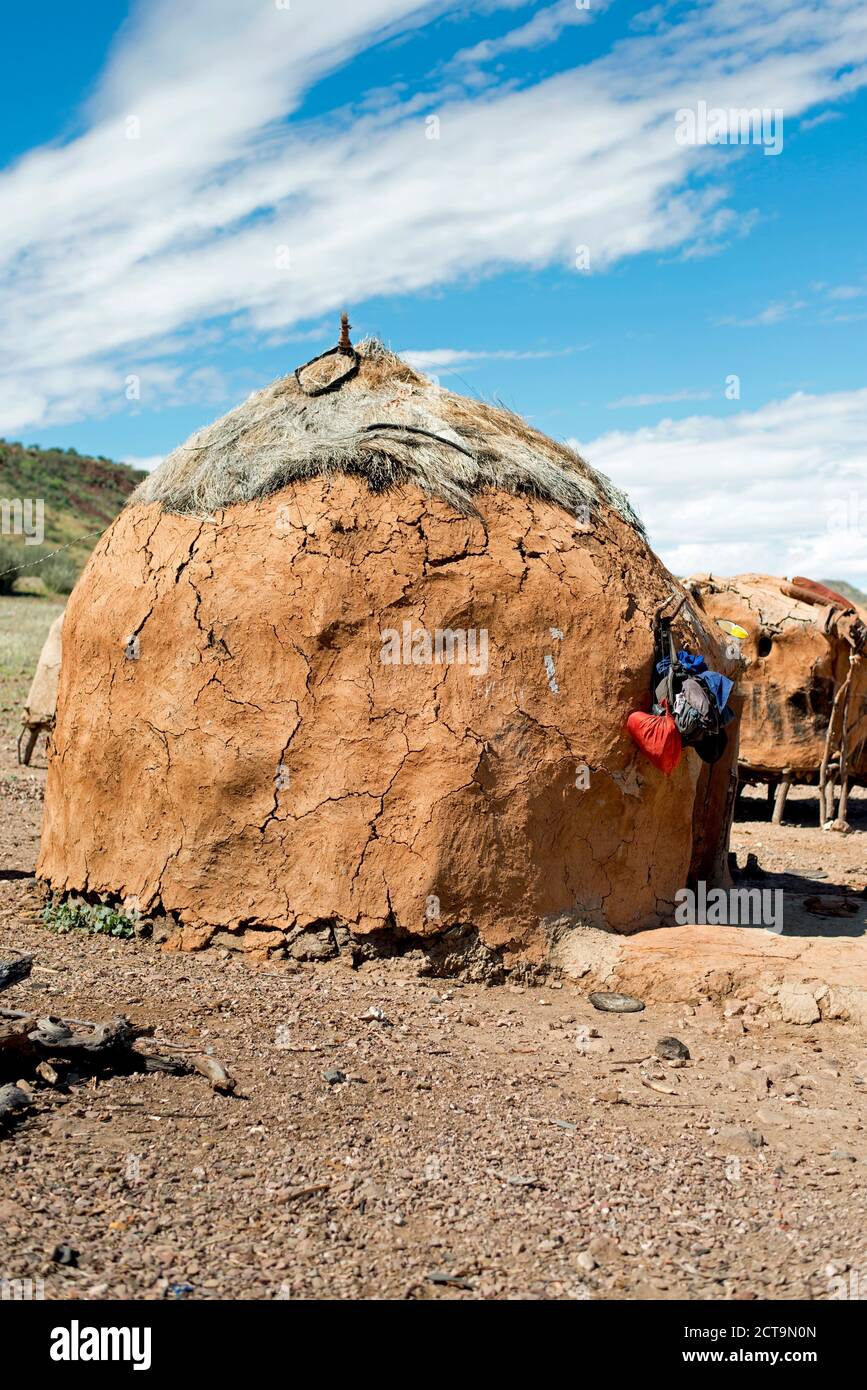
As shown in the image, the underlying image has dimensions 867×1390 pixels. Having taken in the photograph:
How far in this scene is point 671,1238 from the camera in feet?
12.3

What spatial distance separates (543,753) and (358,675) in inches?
39.5

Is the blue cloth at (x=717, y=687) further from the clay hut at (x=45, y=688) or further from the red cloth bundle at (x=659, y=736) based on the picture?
the clay hut at (x=45, y=688)

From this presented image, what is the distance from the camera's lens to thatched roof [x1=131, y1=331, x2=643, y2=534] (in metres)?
6.37

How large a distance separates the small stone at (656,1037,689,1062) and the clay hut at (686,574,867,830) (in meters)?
8.13

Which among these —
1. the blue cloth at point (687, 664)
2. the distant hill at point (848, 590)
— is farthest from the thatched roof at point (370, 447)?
the distant hill at point (848, 590)

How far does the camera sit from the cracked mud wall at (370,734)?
5895mm

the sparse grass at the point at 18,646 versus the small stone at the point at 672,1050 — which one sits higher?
the sparse grass at the point at 18,646

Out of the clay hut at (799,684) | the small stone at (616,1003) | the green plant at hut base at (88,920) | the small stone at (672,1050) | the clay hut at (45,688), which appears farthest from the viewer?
the clay hut at (799,684)

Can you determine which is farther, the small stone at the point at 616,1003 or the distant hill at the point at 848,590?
the distant hill at the point at 848,590

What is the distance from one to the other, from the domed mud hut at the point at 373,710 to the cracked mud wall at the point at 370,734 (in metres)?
0.01

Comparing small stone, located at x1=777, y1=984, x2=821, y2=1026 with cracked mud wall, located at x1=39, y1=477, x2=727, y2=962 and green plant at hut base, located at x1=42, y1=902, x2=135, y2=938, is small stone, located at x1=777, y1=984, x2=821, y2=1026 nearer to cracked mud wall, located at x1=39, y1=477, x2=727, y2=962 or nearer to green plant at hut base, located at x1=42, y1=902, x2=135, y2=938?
cracked mud wall, located at x1=39, y1=477, x2=727, y2=962

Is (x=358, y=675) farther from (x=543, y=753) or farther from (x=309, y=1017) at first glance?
(x=309, y=1017)

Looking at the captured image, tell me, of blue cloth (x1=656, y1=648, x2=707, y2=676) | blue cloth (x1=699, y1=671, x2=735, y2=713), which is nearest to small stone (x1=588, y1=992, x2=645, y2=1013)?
blue cloth (x1=699, y1=671, x2=735, y2=713)
